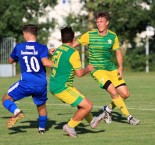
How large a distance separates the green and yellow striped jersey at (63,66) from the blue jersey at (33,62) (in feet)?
1.08

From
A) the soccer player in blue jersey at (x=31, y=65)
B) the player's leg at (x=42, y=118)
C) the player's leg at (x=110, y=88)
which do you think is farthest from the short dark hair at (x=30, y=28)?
the player's leg at (x=110, y=88)

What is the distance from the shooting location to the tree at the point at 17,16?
1901 inches

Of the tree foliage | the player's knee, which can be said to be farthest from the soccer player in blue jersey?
the tree foliage

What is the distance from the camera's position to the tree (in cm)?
4828

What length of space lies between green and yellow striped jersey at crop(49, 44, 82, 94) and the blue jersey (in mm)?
329

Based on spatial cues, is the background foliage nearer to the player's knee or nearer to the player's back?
the player's knee

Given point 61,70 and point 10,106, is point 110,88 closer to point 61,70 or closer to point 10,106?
point 61,70

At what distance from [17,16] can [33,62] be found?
37939 mm

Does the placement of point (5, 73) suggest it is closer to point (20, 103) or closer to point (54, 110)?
point (20, 103)

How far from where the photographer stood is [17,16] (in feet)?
159

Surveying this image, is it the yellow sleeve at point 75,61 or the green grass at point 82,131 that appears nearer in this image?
the green grass at point 82,131

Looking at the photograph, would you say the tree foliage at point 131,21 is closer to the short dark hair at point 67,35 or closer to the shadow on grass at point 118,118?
the shadow on grass at point 118,118

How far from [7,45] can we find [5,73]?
2640mm

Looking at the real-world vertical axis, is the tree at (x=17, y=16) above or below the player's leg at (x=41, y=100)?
above
